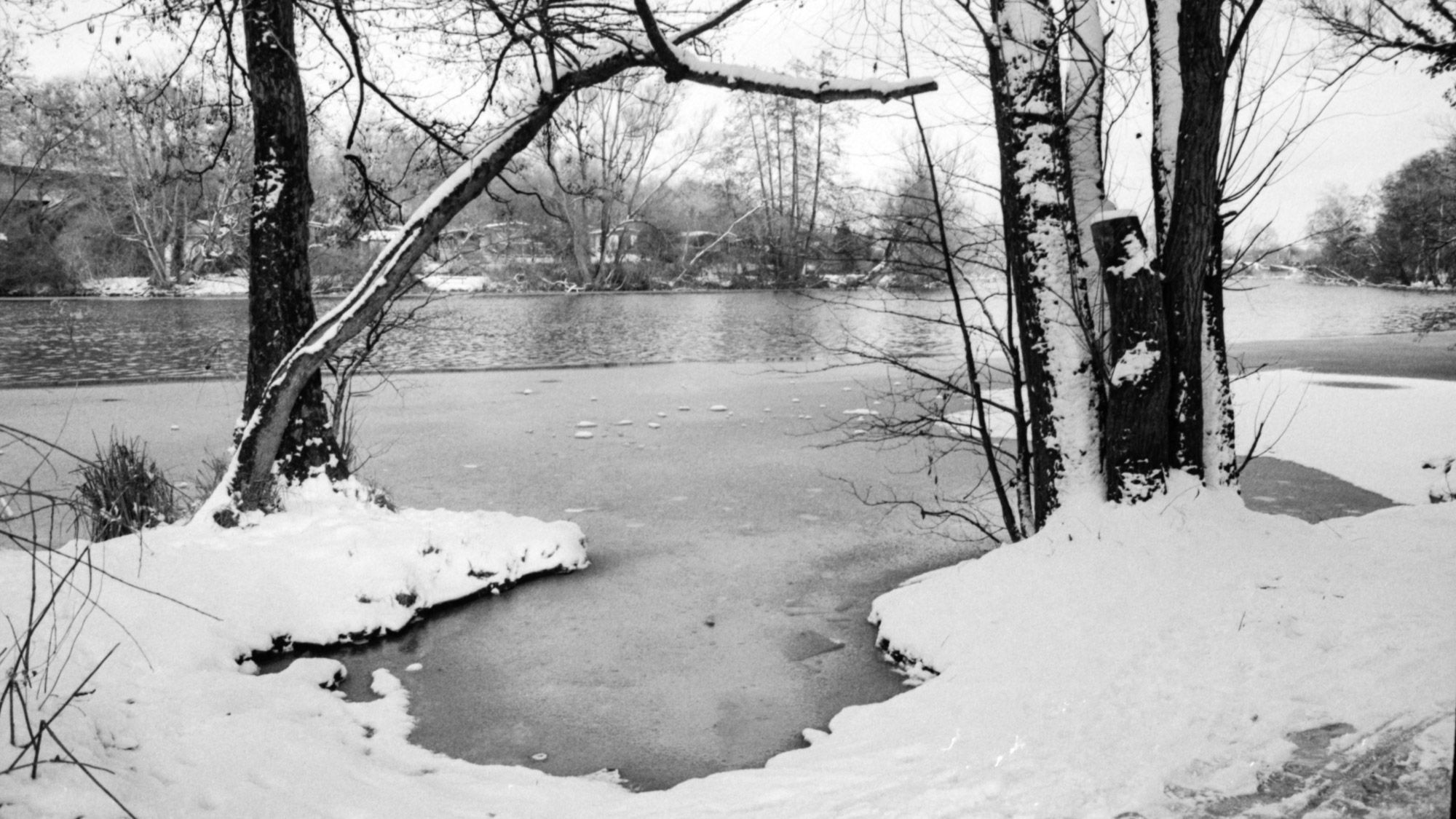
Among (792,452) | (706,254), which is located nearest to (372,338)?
(792,452)

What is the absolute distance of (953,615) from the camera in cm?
495

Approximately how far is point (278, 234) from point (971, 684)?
17.3ft

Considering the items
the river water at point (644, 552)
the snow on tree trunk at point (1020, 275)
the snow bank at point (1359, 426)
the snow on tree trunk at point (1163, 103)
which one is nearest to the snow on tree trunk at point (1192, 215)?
the snow on tree trunk at point (1163, 103)

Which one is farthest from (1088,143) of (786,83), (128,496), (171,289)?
(171,289)

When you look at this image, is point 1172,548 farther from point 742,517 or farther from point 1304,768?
point 742,517

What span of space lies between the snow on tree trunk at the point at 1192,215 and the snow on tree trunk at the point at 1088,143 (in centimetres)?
38

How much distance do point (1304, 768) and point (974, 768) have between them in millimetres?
952

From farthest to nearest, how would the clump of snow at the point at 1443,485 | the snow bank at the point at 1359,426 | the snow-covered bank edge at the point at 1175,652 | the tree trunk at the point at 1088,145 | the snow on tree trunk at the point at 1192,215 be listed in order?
the snow bank at the point at 1359,426 → the clump of snow at the point at 1443,485 → the tree trunk at the point at 1088,145 → the snow on tree trunk at the point at 1192,215 → the snow-covered bank edge at the point at 1175,652

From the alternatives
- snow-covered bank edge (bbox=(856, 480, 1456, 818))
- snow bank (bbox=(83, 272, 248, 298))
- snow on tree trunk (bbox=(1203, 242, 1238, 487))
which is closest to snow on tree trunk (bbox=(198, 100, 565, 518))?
snow-covered bank edge (bbox=(856, 480, 1456, 818))

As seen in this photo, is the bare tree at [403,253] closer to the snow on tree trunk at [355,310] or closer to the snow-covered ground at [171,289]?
the snow on tree trunk at [355,310]

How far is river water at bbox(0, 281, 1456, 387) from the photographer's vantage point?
57.9 feet

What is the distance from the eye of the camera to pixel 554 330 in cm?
2498

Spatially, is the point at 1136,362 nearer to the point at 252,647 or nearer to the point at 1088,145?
the point at 1088,145

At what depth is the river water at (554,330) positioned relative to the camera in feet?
57.9
